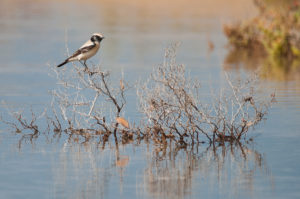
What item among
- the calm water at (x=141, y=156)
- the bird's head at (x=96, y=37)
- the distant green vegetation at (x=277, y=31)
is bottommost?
the calm water at (x=141, y=156)

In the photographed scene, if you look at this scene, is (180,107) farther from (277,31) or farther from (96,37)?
(277,31)

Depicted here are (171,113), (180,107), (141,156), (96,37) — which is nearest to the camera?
(141,156)

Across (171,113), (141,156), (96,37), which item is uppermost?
(96,37)

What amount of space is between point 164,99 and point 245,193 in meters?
3.42

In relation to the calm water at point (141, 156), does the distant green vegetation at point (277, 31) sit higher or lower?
higher

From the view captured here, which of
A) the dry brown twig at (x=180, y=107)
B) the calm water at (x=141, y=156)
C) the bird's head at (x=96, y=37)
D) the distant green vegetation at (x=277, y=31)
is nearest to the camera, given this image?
the calm water at (x=141, y=156)

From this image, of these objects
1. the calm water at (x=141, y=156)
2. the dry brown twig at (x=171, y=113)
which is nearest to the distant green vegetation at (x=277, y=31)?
the calm water at (x=141, y=156)

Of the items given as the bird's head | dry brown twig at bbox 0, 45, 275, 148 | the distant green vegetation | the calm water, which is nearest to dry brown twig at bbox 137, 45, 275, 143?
dry brown twig at bbox 0, 45, 275, 148

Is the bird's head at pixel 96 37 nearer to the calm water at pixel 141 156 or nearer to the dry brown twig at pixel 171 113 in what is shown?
the dry brown twig at pixel 171 113

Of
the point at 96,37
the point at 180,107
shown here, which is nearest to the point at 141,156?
the point at 180,107

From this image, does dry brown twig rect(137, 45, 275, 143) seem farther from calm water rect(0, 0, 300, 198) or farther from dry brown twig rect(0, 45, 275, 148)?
calm water rect(0, 0, 300, 198)

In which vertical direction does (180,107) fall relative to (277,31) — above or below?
below

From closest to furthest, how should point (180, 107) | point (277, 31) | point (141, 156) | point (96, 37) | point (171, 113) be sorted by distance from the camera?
point (141, 156)
point (180, 107)
point (171, 113)
point (96, 37)
point (277, 31)

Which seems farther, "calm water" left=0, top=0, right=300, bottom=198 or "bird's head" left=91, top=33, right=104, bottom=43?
"bird's head" left=91, top=33, right=104, bottom=43
